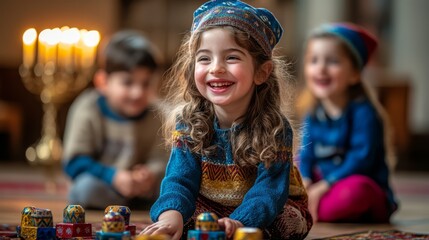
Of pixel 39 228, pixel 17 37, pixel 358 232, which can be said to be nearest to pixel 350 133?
pixel 358 232

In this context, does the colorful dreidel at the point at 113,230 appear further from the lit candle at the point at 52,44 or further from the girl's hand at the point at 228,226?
the lit candle at the point at 52,44

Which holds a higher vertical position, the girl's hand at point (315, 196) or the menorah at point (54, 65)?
the menorah at point (54, 65)

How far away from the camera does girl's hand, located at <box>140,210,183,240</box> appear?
167 centimetres

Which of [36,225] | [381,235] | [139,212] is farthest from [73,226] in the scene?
[139,212]

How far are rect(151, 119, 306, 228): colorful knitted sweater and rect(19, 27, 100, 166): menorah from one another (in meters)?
2.21

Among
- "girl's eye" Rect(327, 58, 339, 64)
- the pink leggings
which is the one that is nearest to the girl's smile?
the pink leggings

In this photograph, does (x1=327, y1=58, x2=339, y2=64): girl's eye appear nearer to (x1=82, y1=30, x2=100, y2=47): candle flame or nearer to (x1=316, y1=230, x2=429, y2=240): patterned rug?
(x1=316, y1=230, x2=429, y2=240): patterned rug

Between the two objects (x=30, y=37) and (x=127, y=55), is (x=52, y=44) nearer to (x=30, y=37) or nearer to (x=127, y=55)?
(x=30, y=37)

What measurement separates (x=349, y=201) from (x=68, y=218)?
4.16 feet

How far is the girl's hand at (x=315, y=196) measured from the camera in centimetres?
286

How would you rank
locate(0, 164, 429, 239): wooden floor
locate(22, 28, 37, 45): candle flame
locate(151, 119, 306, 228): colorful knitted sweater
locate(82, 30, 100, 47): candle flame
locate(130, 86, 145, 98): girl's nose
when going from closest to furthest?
locate(151, 119, 306, 228): colorful knitted sweater < locate(0, 164, 429, 239): wooden floor < locate(130, 86, 145, 98): girl's nose < locate(22, 28, 37, 45): candle flame < locate(82, 30, 100, 47): candle flame

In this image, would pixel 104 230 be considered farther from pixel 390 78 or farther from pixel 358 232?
pixel 390 78

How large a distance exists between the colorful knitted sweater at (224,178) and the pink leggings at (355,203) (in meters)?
0.90

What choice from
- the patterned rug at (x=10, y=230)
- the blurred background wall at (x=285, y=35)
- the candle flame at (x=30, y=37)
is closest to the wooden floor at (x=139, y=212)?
the patterned rug at (x=10, y=230)
